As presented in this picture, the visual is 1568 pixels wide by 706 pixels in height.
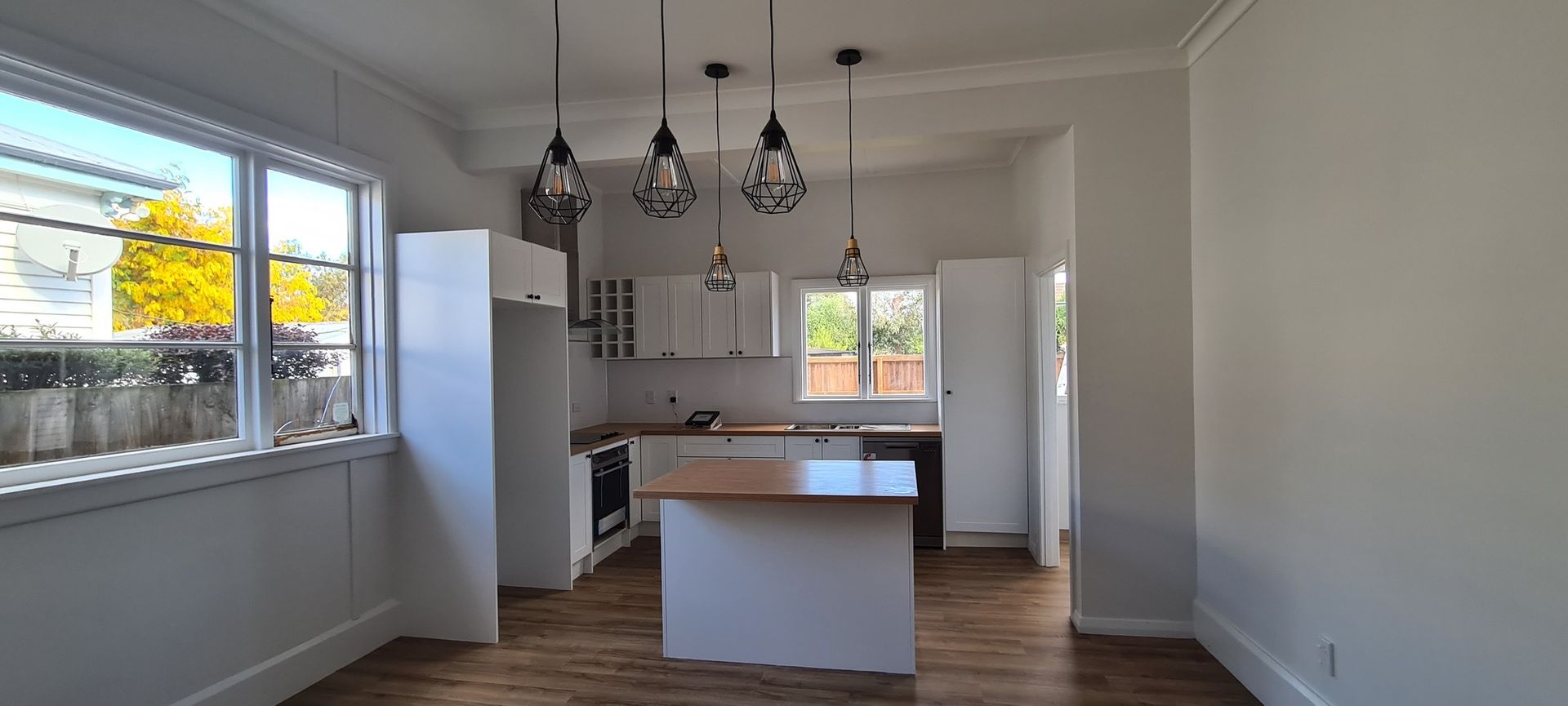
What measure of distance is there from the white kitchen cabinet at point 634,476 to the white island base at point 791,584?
195 cm

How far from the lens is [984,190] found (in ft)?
17.3

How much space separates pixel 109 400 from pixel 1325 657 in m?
4.44

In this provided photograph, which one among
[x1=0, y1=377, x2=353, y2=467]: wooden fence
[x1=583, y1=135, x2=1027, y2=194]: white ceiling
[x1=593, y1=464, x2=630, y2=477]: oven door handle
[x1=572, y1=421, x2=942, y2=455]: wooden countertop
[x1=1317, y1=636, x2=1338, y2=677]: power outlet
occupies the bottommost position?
[x1=1317, y1=636, x2=1338, y2=677]: power outlet

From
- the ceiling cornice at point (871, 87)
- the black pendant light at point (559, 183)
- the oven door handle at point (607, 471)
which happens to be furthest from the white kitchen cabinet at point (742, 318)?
the black pendant light at point (559, 183)

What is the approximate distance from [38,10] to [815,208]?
4.32m

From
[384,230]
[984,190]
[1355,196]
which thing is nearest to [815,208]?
[984,190]

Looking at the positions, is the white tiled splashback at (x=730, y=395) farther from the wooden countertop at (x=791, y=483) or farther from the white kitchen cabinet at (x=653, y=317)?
the wooden countertop at (x=791, y=483)

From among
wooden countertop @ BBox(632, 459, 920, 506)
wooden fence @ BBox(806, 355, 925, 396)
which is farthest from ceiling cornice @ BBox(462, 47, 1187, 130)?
wooden fence @ BBox(806, 355, 925, 396)

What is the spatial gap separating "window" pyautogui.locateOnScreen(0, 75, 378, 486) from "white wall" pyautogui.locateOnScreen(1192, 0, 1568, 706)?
4.15 m

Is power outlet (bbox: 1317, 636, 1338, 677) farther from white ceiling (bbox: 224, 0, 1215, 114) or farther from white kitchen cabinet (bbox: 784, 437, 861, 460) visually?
white kitchen cabinet (bbox: 784, 437, 861, 460)

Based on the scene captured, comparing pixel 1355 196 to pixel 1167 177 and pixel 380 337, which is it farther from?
pixel 380 337

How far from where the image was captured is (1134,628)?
133 inches

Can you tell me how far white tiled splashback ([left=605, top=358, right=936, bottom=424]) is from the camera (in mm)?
5527

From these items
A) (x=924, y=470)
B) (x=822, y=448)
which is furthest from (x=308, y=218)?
(x=924, y=470)
